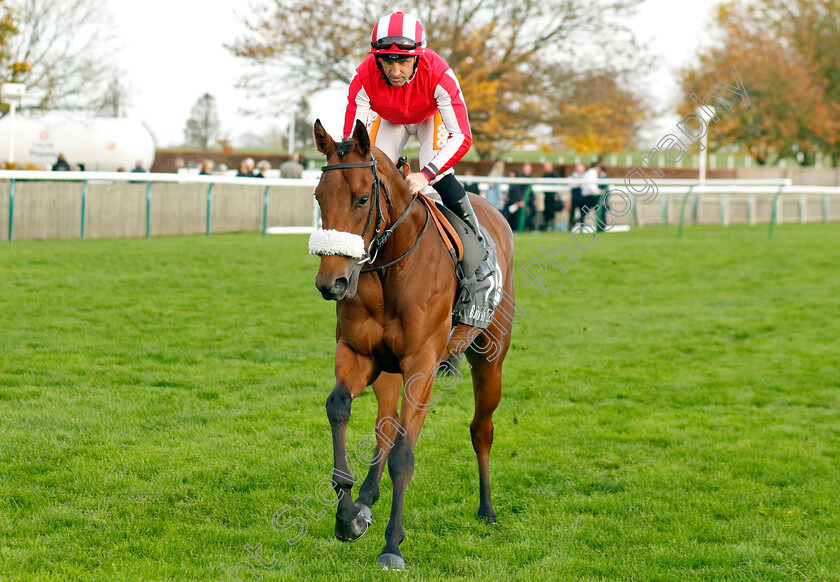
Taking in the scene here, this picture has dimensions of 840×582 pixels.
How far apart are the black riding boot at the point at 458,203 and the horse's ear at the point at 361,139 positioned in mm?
1109

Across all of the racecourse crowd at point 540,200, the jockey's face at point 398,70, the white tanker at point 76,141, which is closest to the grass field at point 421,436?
the jockey's face at point 398,70

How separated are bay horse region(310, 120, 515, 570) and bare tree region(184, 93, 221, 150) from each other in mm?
63338

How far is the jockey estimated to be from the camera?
190 inches

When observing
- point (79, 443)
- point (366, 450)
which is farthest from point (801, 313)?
point (79, 443)

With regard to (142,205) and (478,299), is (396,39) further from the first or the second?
(142,205)

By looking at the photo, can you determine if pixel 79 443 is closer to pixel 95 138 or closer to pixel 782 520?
pixel 782 520

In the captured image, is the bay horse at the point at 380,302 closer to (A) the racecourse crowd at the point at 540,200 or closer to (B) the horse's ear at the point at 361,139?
(B) the horse's ear at the point at 361,139

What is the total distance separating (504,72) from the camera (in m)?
30.9

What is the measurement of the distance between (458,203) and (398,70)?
0.92m

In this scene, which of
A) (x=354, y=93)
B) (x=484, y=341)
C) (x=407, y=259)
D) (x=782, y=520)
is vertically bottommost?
(x=782, y=520)

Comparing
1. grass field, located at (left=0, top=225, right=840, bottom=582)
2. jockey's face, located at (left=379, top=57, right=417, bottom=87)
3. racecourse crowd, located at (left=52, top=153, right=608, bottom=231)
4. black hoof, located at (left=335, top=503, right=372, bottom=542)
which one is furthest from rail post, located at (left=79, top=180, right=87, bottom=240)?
black hoof, located at (left=335, top=503, right=372, bottom=542)

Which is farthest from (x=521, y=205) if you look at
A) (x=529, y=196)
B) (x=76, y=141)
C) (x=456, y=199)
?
(x=76, y=141)

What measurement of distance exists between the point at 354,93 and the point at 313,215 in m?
14.5

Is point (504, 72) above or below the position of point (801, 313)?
above
